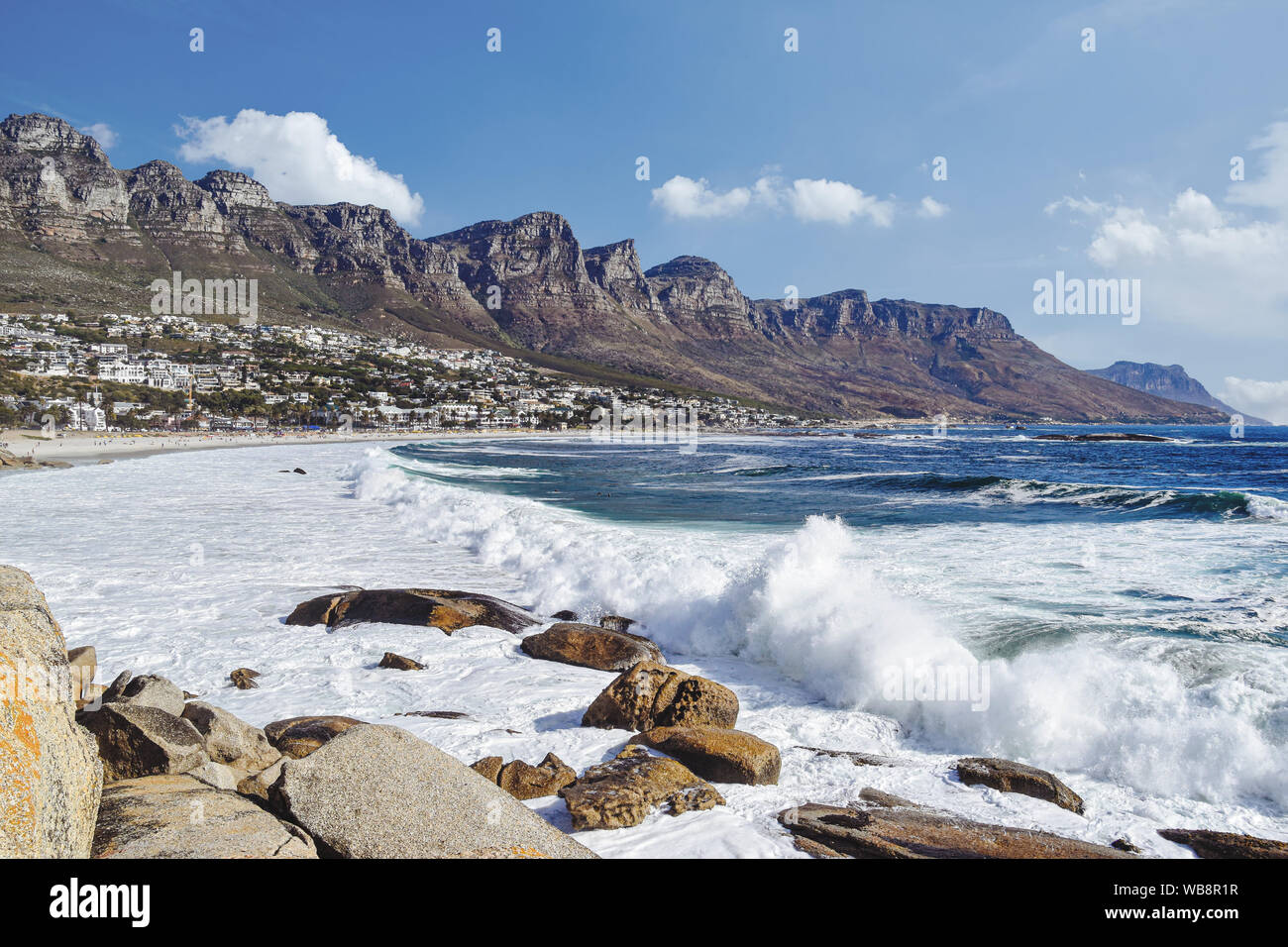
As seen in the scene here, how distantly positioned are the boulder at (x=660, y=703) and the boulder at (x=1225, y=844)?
4.01m

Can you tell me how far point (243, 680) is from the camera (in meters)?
8.57

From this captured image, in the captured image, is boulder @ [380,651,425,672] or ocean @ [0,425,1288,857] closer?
ocean @ [0,425,1288,857]

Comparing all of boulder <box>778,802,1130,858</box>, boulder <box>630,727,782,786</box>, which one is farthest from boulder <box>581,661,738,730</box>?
boulder <box>778,802,1130,858</box>

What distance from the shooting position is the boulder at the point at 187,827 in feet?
11.7

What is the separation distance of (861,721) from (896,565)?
807cm

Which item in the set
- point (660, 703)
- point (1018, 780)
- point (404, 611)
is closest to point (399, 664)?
point (404, 611)

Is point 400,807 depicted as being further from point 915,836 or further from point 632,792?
point 915,836

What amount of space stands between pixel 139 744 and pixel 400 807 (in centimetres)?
238

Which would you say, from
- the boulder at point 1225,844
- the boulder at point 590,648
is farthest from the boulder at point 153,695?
the boulder at point 1225,844

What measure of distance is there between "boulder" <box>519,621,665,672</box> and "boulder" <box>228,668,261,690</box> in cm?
378

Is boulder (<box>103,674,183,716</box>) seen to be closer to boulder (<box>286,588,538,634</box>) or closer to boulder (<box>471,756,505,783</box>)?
boulder (<box>471,756,505,783</box>)

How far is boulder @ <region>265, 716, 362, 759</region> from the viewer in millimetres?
6348

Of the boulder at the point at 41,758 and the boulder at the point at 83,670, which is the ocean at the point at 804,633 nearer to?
the boulder at the point at 83,670

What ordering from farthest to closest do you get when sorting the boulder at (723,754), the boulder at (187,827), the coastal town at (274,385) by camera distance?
the coastal town at (274,385) → the boulder at (723,754) → the boulder at (187,827)
